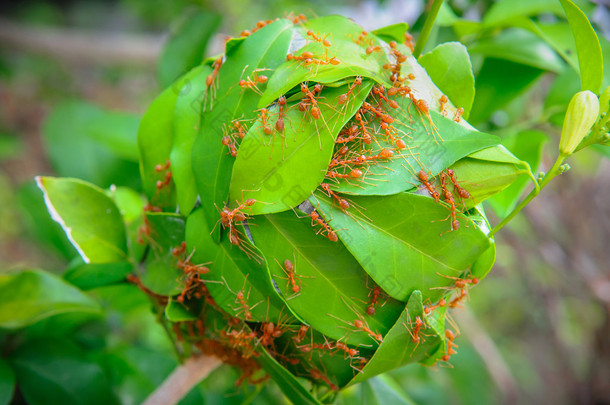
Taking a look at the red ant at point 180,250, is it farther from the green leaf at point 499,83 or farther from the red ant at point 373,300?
the green leaf at point 499,83

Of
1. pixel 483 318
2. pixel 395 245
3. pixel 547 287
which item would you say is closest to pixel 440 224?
pixel 395 245

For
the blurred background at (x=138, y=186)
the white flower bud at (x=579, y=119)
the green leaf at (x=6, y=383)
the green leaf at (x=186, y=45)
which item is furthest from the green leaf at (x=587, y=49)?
the green leaf at (x=6, y=383)

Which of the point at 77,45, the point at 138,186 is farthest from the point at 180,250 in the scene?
the point at 77,45

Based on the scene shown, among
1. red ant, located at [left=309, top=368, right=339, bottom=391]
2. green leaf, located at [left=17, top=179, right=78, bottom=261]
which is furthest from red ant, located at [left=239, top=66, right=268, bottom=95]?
green leaf, located at [left=17, top=179, right=78, bottom=261]

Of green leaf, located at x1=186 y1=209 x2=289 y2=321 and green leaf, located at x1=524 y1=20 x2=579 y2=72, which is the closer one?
green leaf, located at x1=186 y1=209 x2=289 y2=321

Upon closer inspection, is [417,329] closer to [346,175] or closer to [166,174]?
[346,175]

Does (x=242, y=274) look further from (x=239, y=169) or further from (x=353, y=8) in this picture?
(x=353, y=8)

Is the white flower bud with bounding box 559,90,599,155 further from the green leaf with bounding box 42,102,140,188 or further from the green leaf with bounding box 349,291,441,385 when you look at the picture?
the green leaf with bounding box 42,102,140,188
